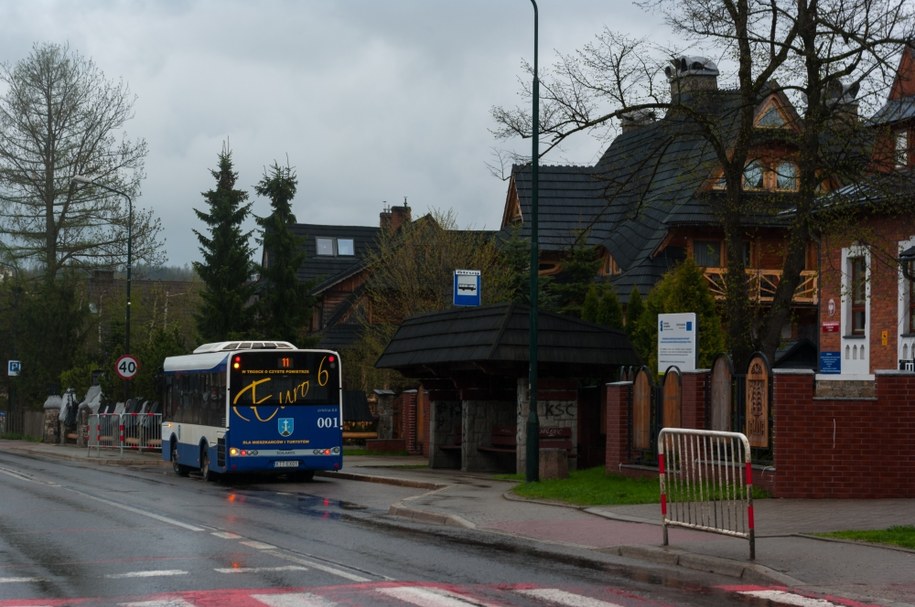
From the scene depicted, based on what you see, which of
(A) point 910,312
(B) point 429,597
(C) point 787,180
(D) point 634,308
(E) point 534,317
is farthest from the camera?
(D) point 634,308

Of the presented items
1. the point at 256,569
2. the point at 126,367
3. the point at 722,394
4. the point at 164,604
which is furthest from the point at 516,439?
the point at 126,367

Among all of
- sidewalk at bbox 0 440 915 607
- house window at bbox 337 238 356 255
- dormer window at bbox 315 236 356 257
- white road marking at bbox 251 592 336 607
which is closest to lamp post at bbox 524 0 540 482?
sidewalk at bbox 0 440 915 607

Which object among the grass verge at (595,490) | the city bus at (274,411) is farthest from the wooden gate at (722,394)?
the city bus at (274,411)

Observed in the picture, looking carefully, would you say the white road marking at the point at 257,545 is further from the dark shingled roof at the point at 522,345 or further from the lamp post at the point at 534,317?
the dark shingled roof at the point at 522,345

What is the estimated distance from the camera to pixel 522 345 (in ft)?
87.7

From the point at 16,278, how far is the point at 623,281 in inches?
1119

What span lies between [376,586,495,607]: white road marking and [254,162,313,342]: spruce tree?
3904cm

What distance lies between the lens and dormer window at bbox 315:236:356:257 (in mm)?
71938

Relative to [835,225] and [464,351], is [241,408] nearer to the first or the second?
[464,351]

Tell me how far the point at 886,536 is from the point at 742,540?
4.80 ft

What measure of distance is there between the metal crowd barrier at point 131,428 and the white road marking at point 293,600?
3354 centimetres

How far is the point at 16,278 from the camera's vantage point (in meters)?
58.6

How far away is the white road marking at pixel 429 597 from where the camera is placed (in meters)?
10.1

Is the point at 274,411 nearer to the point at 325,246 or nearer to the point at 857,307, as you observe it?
the point at 857,307
